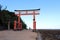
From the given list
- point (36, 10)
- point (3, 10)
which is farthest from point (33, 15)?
point (3, 10)

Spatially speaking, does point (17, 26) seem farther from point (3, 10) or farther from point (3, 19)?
point (3, 10)

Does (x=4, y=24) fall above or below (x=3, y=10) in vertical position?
below

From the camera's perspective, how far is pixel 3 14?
91.2 feet

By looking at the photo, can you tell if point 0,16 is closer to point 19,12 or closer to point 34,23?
point 19,12

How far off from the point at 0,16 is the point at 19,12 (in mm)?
6088

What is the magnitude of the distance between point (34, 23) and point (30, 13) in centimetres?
206

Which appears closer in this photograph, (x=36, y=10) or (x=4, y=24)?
(x=36, y=10)

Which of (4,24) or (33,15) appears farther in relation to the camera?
(4,24)

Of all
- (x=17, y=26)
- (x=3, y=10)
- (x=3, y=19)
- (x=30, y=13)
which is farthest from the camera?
(x=3, y=10)

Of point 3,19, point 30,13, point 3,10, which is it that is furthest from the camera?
point 3,10

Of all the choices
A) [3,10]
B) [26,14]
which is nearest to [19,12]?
[26,14]

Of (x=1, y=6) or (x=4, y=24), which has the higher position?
(x=1, y=6)

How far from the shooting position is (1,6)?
98.5 ft

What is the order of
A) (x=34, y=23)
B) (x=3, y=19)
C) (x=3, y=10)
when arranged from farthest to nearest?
(x=3, y=10), (x=3, y=19), (x=34, y=23)
